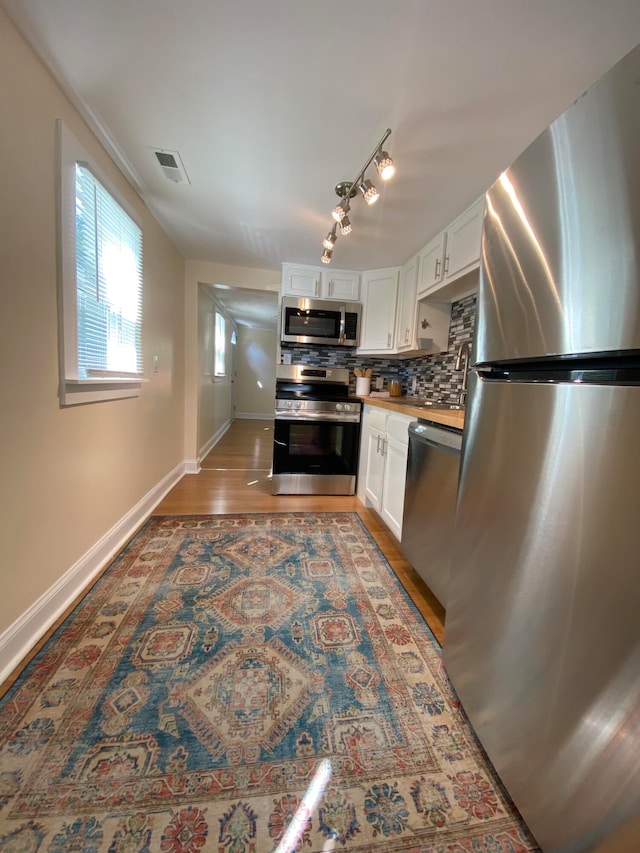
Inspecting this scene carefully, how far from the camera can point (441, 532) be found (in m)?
1.39

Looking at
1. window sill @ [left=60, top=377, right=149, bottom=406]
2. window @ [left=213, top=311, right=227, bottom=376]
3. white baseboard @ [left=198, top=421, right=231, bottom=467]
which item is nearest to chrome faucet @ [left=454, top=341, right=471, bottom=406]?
window sill @ [left=60, top=377, right=149, bottom=406]

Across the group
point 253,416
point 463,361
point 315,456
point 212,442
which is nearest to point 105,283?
point 315,456

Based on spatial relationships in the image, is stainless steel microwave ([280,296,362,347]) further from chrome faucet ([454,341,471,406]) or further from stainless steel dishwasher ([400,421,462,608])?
stainless steel dishwasher ([400,421,462,608])

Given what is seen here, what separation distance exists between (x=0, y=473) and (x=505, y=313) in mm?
1660

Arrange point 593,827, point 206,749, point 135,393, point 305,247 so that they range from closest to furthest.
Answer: point 593,827 < point 206,749 < point 135,393 < point 305,247

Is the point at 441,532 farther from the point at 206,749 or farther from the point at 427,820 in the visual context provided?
the point at 206,749

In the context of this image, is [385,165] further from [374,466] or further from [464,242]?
[374,466]

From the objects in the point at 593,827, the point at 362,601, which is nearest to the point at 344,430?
the point at 362,601

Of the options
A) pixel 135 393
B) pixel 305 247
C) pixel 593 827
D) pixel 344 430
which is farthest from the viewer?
pixel 344 430

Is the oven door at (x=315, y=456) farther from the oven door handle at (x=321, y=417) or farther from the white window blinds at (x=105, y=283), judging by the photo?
the white window blinds at (x=105, y=283)

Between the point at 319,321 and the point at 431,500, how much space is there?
2061 millimetres

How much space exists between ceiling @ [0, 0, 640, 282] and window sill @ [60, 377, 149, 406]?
1185 millimetres

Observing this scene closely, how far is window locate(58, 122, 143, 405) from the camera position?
52.3 inches

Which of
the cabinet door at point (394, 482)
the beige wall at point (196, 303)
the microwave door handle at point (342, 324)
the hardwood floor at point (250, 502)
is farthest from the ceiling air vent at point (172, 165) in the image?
the hardwood floor at point (250, 502)
